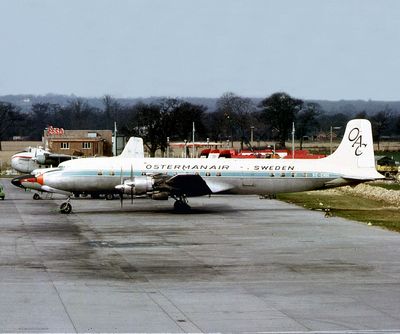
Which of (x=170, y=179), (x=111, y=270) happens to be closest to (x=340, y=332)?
(x=111, y=270)

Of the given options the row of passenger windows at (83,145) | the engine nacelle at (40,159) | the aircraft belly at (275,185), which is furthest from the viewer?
the row of passenger windows at (83,145)

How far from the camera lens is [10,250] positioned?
110 feet

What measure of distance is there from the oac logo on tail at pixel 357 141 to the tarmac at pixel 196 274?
6693mm

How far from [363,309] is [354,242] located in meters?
15.4

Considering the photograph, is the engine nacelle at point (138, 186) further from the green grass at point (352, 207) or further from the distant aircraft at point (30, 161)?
the distant aircraft at point (30, 161)

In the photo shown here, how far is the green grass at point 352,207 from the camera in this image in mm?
47531

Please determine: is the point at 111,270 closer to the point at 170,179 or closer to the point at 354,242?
the point at 354,242

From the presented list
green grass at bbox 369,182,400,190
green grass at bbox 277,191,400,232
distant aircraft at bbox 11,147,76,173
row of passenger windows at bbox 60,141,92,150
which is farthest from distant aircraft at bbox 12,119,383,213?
row of passenger windows at bbox 60,141,92,150

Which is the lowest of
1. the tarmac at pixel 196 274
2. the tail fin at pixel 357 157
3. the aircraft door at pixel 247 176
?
the tarmac at pixel 196 274

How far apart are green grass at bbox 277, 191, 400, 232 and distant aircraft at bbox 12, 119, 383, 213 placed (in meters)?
2.47

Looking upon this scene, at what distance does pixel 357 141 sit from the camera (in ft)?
179

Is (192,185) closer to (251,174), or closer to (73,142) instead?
(251,174)

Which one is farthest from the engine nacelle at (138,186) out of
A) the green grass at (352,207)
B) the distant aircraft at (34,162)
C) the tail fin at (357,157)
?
the tail fin at (357,157)

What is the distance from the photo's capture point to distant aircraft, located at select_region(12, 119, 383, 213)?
51.4m
